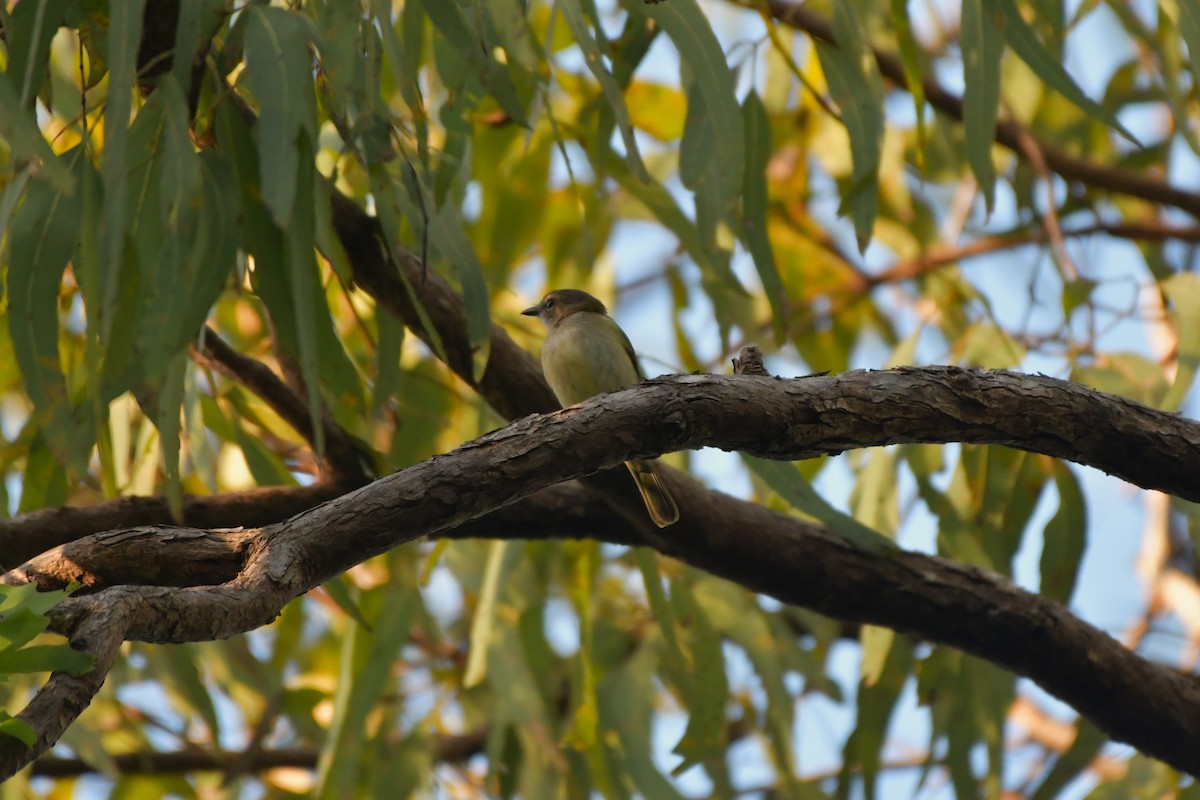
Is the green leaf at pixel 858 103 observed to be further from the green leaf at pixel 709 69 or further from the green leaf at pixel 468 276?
the green leaf at pixel 468 276

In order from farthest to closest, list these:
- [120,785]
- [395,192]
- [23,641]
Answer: [120,785] < [395,192] < [23,641]

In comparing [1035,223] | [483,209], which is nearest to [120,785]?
[483,209]

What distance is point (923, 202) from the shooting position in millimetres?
6289

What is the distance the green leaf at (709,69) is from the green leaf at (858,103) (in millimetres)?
446

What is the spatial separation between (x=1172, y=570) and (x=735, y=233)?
12.7ft

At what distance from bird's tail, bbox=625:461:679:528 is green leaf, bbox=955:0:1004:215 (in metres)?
1.08

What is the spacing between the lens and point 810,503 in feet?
11.1

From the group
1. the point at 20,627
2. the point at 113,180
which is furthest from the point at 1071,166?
the point at 20,627

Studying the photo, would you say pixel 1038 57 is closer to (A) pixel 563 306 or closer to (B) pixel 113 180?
(A) pixel 563 306

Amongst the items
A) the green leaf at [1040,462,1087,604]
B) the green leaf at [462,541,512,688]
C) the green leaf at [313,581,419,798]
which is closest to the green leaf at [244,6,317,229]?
the green leaf at [462,541,512,688]

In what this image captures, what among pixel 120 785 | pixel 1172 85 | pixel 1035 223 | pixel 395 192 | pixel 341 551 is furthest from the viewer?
pixel 120 785

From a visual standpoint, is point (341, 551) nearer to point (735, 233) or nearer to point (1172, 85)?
point (735, 233)

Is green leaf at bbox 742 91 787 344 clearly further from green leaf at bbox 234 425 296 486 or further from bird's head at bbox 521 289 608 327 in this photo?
green leaf at bbox 234 425 296 486

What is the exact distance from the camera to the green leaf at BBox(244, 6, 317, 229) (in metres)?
2.20
